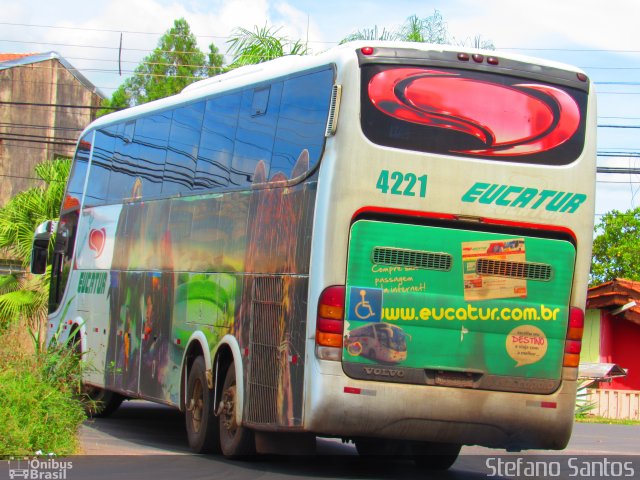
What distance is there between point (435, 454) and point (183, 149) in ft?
15.9

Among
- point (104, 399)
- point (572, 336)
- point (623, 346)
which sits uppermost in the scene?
point (572, 336)

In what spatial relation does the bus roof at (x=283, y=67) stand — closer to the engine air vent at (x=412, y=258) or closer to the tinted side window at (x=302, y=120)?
the tinted side window at (x=302, y=120)

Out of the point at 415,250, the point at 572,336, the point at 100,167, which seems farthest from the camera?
the point at 100,167

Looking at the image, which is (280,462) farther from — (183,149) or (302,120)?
(183,149)

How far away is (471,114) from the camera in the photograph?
11.2 meters

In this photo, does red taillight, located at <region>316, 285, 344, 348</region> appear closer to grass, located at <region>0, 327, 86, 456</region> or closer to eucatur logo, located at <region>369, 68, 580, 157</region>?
eucatur logo, located at <region>369, 68, 580, 157</region>

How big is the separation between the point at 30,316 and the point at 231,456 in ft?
44.0

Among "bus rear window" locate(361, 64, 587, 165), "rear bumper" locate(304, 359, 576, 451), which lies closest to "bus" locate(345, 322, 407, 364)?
"rear bumper" locate(304, 359, 576, 451)

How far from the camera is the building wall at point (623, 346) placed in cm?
3183

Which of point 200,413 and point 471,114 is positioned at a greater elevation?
point 471,114

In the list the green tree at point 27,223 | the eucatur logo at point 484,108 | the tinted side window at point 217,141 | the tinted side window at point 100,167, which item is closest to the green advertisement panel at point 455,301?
the eucatur logo at point 484,108

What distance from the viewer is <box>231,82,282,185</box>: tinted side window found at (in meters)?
12.6

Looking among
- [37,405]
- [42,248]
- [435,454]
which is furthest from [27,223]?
[37,405]

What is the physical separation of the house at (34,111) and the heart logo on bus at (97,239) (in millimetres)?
30307
